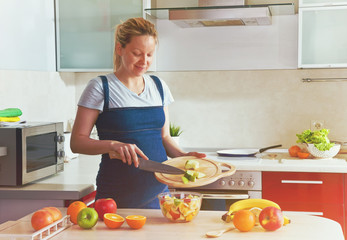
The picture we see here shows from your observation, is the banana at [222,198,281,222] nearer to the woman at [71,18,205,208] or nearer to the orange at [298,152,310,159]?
the woman at [71,18,205,208]

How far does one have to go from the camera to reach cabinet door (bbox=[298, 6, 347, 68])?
3230mm

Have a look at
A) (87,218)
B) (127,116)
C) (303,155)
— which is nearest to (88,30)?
(127,116)

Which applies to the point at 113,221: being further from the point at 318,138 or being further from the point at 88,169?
the point at 318,138

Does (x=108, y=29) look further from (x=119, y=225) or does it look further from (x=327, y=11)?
(x=119, y=225)

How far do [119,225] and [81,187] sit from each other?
2.30ft

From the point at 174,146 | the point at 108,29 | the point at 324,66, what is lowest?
the point at 174,146

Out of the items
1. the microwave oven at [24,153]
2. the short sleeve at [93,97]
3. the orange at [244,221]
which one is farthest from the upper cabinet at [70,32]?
the orange at [244,221]

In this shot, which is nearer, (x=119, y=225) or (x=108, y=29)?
(x=119, y=225)

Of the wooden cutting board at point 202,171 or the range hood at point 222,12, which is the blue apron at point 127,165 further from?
the range hood at point 222,12

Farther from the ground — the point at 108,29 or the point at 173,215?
the point at 108,29

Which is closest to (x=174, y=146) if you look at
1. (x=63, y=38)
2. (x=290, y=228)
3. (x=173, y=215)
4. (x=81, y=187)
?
(x=81, y=187)

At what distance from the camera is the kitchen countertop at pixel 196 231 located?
1.62 meters

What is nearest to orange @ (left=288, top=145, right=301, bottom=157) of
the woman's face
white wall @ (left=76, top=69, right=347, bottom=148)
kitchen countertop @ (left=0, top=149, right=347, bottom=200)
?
Result: kitchen countertop @ (left=0, top=149, right=347, bottom=200)

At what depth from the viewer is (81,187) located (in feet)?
7.80
